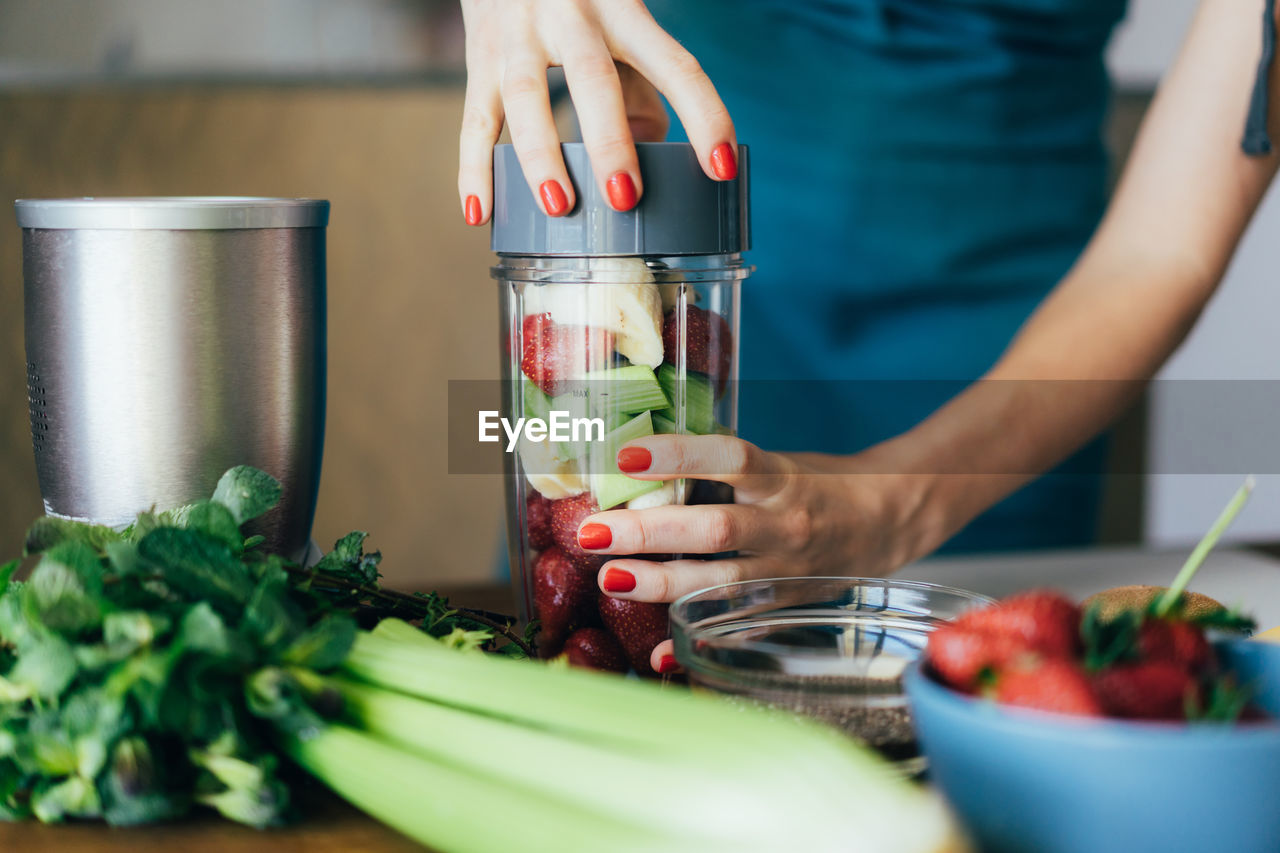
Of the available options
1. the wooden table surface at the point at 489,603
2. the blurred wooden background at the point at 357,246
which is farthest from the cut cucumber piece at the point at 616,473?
the blurred wooden background at the point at 357,246

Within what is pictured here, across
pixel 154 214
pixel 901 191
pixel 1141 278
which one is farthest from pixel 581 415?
pixel 901 191

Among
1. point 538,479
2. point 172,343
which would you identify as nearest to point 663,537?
point 538,479

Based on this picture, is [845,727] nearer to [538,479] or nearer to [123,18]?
[538,479]

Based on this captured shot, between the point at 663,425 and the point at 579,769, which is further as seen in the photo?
the point at 663,425

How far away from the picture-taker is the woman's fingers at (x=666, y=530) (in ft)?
2.01

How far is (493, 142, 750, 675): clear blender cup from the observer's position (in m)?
0.60

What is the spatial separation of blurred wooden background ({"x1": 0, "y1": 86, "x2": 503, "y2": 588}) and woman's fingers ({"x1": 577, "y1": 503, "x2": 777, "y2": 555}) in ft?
5.59

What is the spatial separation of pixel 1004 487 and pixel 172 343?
70 centimetres

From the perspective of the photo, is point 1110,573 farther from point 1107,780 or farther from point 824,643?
point 1107,780

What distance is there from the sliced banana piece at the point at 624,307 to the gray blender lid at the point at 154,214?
186 millimetres

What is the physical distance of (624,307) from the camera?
61 cm

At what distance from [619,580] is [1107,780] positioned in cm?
31

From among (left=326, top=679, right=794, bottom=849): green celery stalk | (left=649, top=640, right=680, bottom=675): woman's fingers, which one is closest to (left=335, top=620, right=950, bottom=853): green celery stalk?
(left=326, top=679, right=794, bottom=849): green celery stalk

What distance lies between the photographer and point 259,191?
231cm
